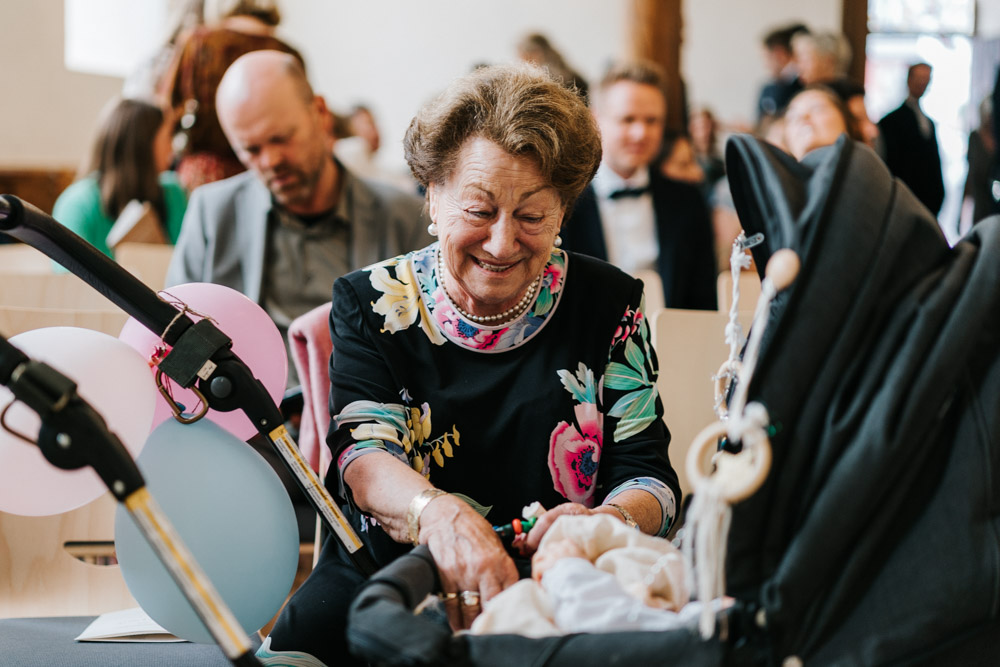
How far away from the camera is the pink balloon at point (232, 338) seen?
1.50 meters

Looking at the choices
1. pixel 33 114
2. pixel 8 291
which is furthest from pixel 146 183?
pixel 33 114

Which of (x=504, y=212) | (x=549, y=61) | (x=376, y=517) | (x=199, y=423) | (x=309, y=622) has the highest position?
(x=549, y=61)

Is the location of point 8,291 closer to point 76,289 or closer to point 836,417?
point 76,289

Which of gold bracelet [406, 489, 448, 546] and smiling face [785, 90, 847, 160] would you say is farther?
smiling face [785, 90, 847, 160]

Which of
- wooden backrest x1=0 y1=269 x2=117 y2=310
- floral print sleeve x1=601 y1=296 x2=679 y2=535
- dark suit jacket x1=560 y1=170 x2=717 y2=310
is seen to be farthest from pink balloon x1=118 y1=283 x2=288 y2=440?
dark suit jacket x1=560 y1=170 x2=717 y2=310

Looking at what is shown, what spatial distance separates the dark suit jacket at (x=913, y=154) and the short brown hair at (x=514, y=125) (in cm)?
515

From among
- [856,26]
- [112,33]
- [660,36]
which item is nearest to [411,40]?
[112,33]

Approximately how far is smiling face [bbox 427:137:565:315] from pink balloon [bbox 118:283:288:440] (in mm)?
331

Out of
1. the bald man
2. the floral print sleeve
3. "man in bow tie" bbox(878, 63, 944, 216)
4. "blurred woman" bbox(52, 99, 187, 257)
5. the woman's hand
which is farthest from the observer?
"man in bow tie" bbox(878, 63, 944, 216)

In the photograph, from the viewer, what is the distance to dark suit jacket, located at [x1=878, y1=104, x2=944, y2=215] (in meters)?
6.05

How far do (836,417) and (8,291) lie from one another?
7.18 feet

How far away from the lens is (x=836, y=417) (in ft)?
3.18

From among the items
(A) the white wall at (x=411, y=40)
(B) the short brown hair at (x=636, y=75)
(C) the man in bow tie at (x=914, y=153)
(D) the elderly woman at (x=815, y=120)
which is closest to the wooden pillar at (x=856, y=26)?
(A) the white wall at (x=411, y=40)

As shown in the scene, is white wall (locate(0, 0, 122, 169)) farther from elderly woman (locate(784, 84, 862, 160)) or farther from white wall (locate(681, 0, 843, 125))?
elderly woman (locate(784, 84, 862, 160))
